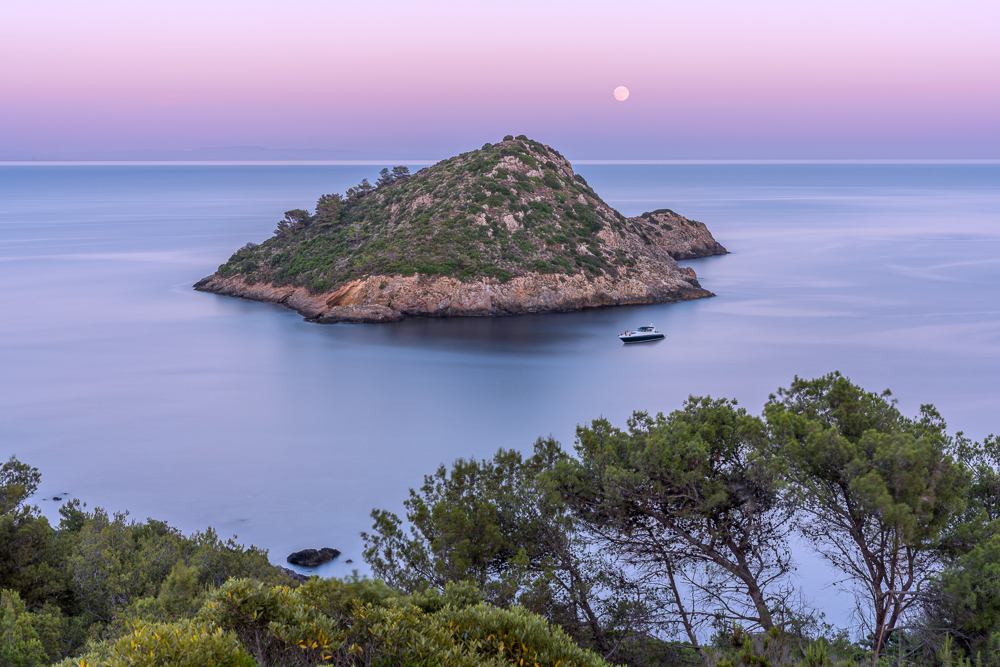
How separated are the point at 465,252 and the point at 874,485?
38786 millimetres

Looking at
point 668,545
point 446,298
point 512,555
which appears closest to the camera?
point 512,555

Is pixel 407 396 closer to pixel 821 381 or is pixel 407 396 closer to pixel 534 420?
pixel 534 420

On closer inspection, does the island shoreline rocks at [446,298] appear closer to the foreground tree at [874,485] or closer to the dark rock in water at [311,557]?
the dark rock in water at [311,557]

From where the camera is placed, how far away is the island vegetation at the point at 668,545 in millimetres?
9617

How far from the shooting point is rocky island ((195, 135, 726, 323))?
45.8m

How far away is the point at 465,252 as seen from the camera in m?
47.2

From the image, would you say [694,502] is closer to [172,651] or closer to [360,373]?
[172,651]

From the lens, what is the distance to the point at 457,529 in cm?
1103

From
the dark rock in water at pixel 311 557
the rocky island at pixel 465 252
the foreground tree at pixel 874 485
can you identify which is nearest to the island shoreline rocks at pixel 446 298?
the rocky island at pixel 465 252

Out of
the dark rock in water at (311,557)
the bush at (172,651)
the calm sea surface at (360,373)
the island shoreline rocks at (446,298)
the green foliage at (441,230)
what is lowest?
the dark rock in water at (311,557)

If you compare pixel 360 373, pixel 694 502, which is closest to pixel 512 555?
pixel 694 502

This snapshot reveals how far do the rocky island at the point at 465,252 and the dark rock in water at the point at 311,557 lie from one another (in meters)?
26.8

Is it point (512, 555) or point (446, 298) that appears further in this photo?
point (446, 298)

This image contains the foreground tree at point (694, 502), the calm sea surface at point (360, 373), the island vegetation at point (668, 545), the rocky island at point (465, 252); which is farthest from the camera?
the rocky island at point (465, 252)
